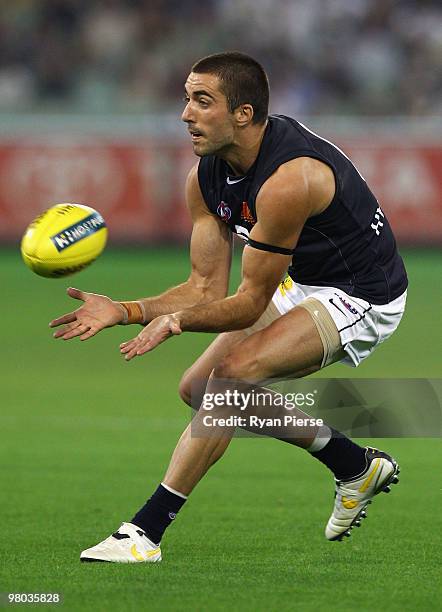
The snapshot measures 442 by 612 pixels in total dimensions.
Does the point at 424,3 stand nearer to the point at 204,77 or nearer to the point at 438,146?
the point at 438,146

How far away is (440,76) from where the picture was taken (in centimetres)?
2414

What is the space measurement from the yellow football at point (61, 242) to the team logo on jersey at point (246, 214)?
0.73 metres

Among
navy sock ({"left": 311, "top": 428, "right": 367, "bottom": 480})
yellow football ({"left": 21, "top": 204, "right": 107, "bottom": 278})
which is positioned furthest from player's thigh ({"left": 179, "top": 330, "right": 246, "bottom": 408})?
yellow football ({"left": 21, "top": 204, "right": 107, "bottom": 278})

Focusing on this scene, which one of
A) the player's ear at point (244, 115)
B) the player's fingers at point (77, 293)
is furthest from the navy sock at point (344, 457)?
the player's ear at point (244, 115)

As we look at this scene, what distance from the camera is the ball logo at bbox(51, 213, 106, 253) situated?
647 centimetres

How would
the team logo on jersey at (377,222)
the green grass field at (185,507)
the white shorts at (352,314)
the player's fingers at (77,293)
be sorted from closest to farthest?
the green grass field at (185,507)
the player's fingers at (77,293)
the white shorts at (352,314)
the team logo on jersey at (377,222)

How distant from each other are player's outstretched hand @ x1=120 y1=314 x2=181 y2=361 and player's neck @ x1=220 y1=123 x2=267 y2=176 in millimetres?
983

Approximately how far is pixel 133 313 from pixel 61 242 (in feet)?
1.62

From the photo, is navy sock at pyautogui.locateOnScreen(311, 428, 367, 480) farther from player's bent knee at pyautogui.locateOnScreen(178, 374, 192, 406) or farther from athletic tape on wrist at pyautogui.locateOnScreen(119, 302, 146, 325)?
athletic tape on wrist at pyautogui.locateOnScreen(119, 302, 146, 325)

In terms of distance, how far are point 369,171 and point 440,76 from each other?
3257mm

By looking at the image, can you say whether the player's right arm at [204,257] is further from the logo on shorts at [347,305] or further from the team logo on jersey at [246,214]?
the logo on shorts at [347,305]

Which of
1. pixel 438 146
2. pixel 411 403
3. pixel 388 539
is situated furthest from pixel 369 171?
pixel 388 539

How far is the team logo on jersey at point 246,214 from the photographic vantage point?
22.2 feet

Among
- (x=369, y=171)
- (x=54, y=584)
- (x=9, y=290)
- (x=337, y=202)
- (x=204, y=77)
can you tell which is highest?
(x=204, y=77)
